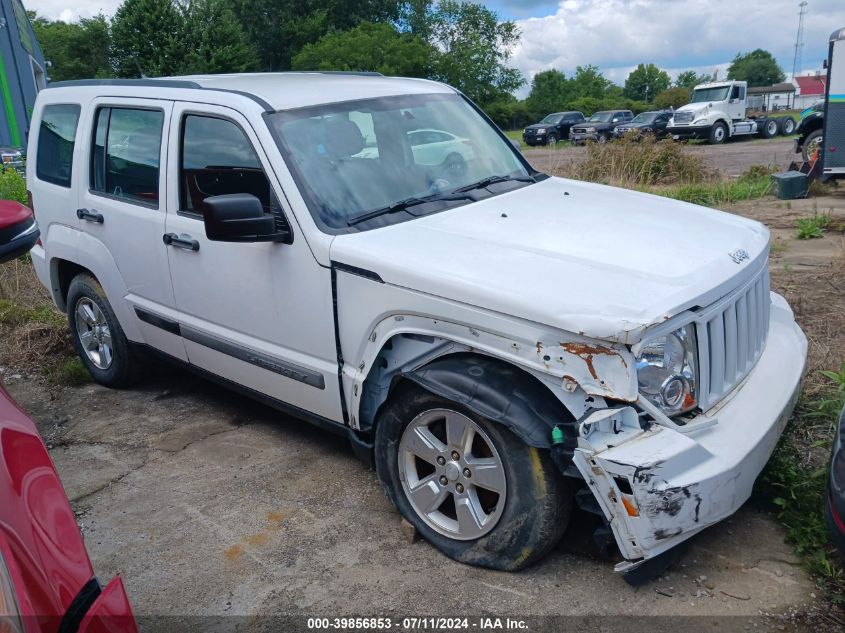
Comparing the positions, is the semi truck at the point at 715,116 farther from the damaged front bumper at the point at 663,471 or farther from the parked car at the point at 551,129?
the damaged front bumper at the point at 663,471

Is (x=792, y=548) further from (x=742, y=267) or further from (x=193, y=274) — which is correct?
(x=193, y=274)

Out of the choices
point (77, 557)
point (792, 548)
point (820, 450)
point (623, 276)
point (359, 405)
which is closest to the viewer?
point (77, 557)

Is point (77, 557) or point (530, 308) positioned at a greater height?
point (530, 308)

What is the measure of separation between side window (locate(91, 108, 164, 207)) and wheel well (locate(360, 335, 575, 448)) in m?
2.01

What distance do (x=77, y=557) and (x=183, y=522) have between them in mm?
1917

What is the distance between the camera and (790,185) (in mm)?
11438

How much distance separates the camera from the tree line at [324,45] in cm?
4000

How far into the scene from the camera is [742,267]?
10.1 ft

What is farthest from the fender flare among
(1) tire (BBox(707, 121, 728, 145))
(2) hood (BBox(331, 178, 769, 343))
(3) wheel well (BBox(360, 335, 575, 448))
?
(1) tire (BBox(707, 121, 728, 145))

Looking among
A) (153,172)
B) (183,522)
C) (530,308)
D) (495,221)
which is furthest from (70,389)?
(530,308)

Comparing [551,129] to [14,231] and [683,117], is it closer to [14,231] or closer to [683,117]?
[683,117]

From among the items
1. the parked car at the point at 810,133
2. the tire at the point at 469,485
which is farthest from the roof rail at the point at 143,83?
the parked car at the point at 810,133

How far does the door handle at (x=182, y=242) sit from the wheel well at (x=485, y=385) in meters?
1.36

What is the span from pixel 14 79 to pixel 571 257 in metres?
21.1
